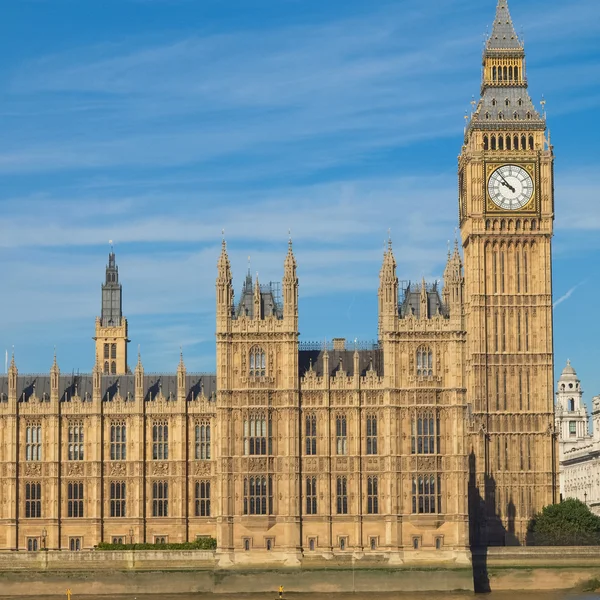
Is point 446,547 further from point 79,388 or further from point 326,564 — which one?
point 79,388

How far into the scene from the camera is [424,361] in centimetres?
11800

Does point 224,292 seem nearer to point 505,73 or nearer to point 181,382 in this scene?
point 181,382

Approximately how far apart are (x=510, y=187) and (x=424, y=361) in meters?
34.8

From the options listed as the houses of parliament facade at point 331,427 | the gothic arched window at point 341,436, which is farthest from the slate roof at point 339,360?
the gothic arched window at point 341,436

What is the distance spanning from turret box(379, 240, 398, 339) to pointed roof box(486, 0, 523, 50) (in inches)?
1571

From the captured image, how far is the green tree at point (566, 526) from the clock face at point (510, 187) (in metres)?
29.0

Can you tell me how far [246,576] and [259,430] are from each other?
10745 mm

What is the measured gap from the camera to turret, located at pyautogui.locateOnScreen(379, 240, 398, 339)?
118 m

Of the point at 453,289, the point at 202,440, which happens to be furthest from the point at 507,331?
the point at 202,440

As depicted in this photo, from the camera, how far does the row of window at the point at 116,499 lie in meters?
125

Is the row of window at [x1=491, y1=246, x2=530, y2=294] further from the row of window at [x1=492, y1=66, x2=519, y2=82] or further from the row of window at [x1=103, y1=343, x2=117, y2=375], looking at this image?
the row of window at [x1=103, y1=343, x2=117, y2=375]

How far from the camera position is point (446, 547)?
116062 mm

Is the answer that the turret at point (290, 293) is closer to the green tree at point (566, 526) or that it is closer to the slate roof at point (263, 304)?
the slate roof at point (263, 304)

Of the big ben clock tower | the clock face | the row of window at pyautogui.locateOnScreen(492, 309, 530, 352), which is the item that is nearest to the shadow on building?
the big ben clock tower
